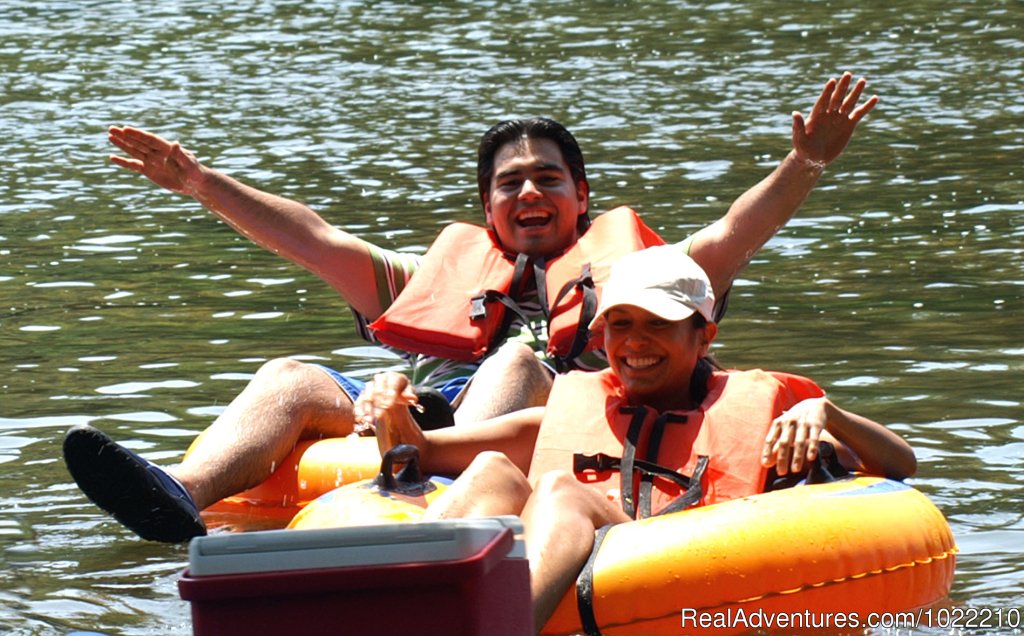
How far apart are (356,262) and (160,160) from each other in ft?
2.37

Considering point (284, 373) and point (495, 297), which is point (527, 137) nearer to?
point (495, 297)

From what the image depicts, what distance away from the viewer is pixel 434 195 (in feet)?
39.8

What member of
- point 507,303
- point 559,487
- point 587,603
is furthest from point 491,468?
point 507,303

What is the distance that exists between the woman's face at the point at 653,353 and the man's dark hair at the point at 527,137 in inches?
50.7

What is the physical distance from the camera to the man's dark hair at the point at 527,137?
6445 mm

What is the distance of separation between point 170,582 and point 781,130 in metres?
9.07

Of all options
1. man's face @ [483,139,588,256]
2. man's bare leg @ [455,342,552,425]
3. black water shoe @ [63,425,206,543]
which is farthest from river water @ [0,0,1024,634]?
man's face @ [483,139,588,256]

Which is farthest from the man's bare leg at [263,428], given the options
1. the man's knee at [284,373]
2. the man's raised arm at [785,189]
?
the man's raised arm at [785,189]

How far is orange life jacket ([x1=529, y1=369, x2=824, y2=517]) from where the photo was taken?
5.08 m

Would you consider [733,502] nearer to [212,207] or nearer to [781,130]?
[212,207]

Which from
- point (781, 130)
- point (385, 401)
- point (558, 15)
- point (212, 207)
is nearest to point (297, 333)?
point (212, 207)

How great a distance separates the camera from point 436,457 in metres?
5.41

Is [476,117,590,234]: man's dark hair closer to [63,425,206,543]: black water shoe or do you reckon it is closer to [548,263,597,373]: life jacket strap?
[548,263,597,373]: life jacket strap

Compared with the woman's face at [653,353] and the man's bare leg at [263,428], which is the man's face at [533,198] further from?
the woman's face at [653,353]
